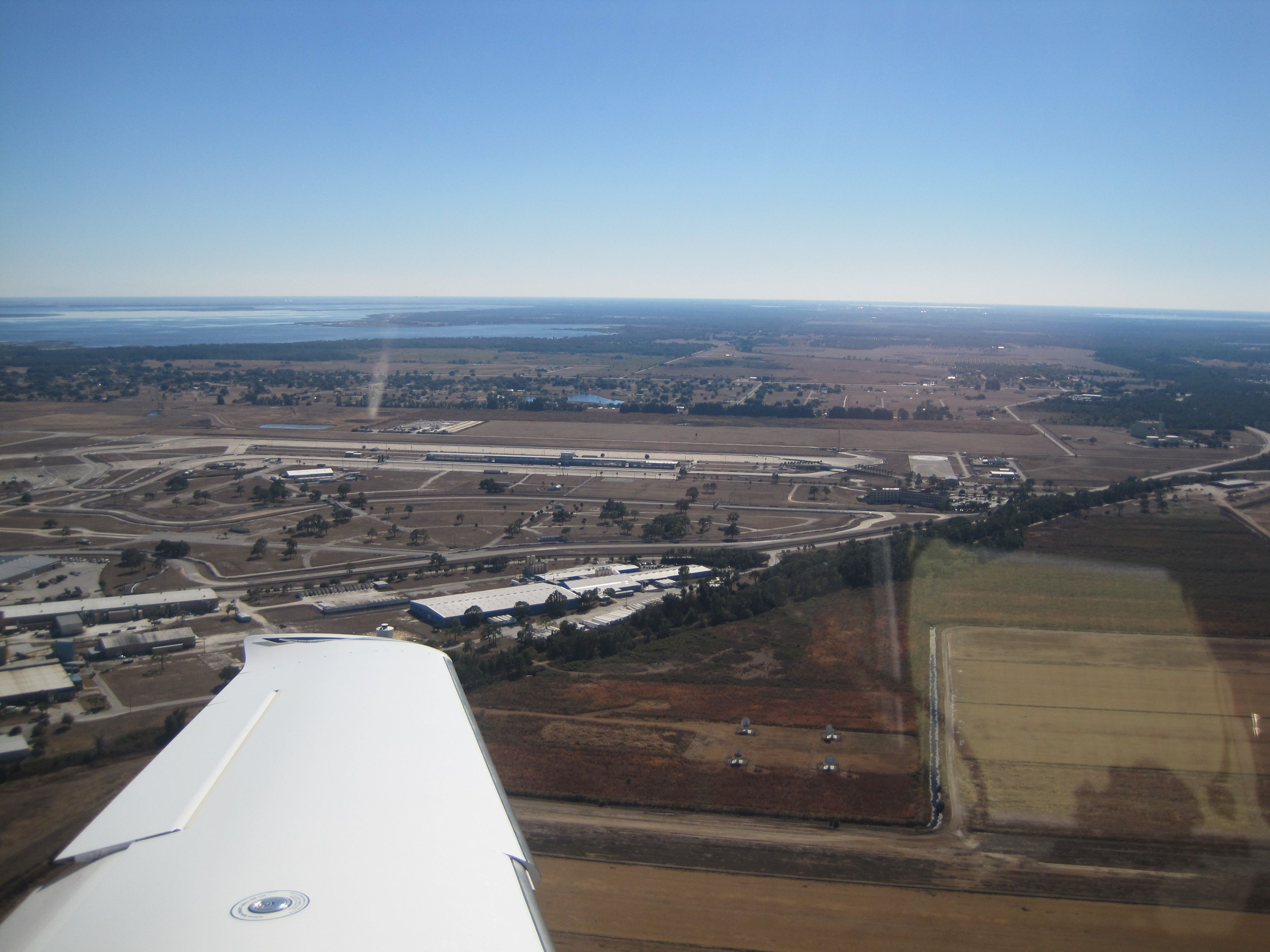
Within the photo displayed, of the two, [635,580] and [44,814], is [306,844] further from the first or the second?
[635,580]

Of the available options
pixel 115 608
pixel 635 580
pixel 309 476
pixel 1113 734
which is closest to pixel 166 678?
pixel 115 608

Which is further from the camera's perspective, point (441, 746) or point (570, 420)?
point (570, 420)

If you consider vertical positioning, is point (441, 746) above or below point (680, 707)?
above

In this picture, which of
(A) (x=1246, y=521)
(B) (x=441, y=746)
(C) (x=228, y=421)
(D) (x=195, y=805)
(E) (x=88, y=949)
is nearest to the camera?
(E) (x=88, y=949)

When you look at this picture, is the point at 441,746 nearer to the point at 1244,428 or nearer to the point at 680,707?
the point at 680,707

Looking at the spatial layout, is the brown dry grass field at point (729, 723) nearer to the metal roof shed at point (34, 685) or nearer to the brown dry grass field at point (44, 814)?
the brown dry grass field at point (44, 814)

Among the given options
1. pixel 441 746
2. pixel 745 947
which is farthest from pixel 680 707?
pixel 441 746

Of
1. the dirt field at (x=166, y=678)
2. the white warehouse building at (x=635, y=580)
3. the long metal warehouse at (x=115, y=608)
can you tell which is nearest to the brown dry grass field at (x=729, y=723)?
the white warehouse building at (x=635, y=580)

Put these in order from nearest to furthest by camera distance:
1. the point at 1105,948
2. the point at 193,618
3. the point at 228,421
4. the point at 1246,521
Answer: the point at 1105,948 → the point at 193,618 → the point at 1246,521 → the point at 228,421

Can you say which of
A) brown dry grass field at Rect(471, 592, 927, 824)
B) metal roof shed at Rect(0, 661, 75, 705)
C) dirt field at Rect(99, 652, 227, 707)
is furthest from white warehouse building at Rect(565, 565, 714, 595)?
metal roof shed at Rect(0, 661, 75, 705)
